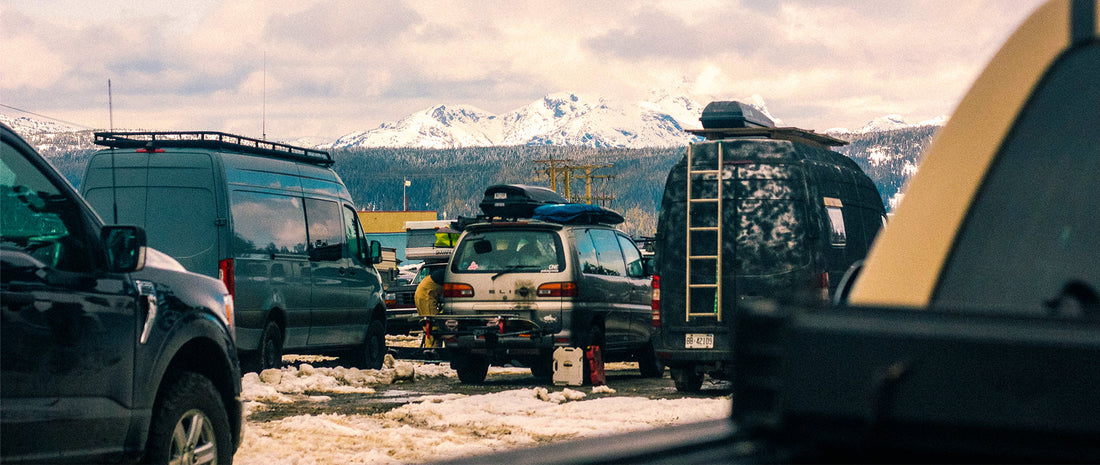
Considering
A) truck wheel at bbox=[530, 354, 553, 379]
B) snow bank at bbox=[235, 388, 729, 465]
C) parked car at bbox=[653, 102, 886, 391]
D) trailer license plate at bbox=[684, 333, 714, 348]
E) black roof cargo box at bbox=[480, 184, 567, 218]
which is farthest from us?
black roof cargo box at bbox=[480, 184, 567, 218]

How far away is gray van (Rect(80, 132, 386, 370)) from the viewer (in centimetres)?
1259

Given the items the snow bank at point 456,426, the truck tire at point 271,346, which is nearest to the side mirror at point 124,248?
the snow bank at point 456,426

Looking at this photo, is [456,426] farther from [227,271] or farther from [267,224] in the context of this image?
[267,224]

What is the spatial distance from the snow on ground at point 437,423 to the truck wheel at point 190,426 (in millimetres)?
1117

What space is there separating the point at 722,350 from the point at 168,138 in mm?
6260

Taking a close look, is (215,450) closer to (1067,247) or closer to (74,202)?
(74,202)

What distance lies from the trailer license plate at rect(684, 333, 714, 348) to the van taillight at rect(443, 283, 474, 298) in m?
2.79

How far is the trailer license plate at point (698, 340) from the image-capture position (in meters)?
13.6

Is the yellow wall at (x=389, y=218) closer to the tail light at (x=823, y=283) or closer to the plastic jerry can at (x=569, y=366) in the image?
the plastic jerry can at (x=569, y=366)

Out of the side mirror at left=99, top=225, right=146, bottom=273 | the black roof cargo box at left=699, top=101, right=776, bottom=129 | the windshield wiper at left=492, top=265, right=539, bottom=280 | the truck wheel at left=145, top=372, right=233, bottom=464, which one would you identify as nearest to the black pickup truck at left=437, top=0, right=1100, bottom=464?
the side mirror at left=99, top=225, right=146, bottom=273

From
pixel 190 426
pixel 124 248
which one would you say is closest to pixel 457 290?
pixel 190 426

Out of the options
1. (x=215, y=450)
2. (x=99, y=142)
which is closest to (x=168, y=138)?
(x=99, y=142)

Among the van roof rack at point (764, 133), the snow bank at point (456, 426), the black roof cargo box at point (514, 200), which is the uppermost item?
the van roof rack at point (764, 133)

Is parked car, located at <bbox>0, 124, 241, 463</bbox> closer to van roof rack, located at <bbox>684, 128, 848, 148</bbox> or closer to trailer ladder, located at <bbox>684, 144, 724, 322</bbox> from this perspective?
trailer ladder, located at <bbox>684, 144, 724, 322</bbox>
